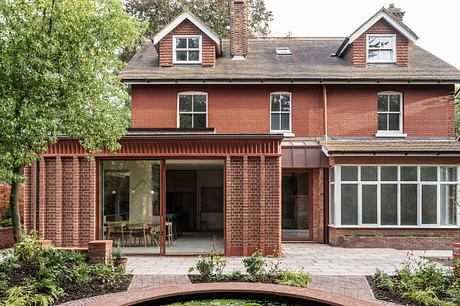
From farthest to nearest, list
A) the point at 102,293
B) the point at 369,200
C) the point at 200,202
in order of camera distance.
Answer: the point at 200,202, the point at 369,200, the point at 102,293

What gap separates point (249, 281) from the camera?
9266 millimetres

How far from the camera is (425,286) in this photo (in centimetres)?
898

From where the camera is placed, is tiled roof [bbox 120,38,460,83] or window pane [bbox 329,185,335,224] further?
tiled roof [bbox 120,38,460,83]

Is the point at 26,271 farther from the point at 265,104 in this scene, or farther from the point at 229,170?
the point at 265,104

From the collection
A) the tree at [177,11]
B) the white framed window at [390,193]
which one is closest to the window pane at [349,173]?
the white framed window at [390,193]

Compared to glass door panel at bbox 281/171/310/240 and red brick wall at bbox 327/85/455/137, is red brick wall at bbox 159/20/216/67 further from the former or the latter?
glass door panel at bbox 281/171/310/240

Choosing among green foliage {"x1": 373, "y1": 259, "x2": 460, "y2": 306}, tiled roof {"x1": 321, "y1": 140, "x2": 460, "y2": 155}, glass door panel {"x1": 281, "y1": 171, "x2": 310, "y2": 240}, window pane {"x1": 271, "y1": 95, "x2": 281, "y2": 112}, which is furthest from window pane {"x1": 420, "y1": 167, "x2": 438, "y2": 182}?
green foliage {"x1": 373, "y1": 259, "x2": 460, "y2": 306}

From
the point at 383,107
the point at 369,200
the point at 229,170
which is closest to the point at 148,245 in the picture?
the point at 229,170

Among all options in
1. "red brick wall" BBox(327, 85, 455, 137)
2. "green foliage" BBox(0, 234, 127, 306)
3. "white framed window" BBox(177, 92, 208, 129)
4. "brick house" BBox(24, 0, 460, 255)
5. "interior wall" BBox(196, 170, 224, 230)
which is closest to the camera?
"green foliage" BBox(0, 234, 127, 306)

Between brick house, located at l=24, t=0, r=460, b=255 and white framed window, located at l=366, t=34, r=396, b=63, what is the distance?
0.20 ft

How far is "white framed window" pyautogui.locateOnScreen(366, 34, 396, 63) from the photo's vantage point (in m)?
19.4

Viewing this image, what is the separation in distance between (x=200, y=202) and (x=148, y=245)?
7.74 m

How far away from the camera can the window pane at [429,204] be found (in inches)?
640

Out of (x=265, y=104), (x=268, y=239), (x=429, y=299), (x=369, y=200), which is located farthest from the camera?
(x=265, y=104)
